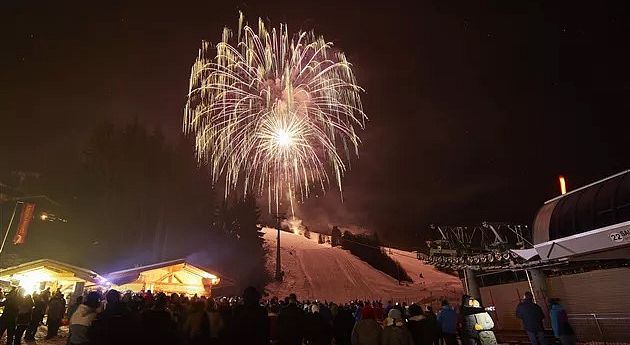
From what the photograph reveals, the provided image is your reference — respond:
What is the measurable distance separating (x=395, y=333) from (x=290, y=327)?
2077 mm

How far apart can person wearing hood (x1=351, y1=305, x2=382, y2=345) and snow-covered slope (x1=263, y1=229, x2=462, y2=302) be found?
4506cm

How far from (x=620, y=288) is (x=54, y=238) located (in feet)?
188

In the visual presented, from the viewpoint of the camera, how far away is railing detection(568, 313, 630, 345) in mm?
13719

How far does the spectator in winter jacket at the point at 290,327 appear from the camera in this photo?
7.22 m

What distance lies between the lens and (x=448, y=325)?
11.2 metres

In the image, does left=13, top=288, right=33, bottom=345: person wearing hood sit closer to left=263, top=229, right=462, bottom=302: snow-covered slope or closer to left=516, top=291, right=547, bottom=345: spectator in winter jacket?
left=516, top=291, right=547, bottom=345: spectator in winter jacket

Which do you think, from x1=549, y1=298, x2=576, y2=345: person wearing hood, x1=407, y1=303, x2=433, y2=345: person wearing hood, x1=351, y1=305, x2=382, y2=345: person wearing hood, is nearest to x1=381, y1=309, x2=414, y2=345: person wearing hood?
x1=351, y1=305, x2=382, y2=345: person wearing hood

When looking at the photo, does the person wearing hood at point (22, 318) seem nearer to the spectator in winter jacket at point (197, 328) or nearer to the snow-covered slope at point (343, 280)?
the spectator in winter jacket at point (197, 328)

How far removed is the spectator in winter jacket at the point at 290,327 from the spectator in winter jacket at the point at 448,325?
5905 mm

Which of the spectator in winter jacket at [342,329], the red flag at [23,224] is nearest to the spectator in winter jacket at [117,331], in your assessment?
the spectator in winter jacket at [342,329]

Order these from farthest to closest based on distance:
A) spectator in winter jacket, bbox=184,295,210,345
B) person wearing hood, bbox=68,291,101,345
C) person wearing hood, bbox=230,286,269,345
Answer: spectator in winter jacket, bbox=184,295,210,345 < person wearing hood, bbox=68,291,101,345 < person wearing hood, bbox=230,286,269,345

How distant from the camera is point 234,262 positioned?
250 feet

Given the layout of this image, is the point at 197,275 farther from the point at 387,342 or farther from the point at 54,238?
the point at 54,238

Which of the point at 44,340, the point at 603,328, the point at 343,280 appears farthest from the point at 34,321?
the point at 343,280
